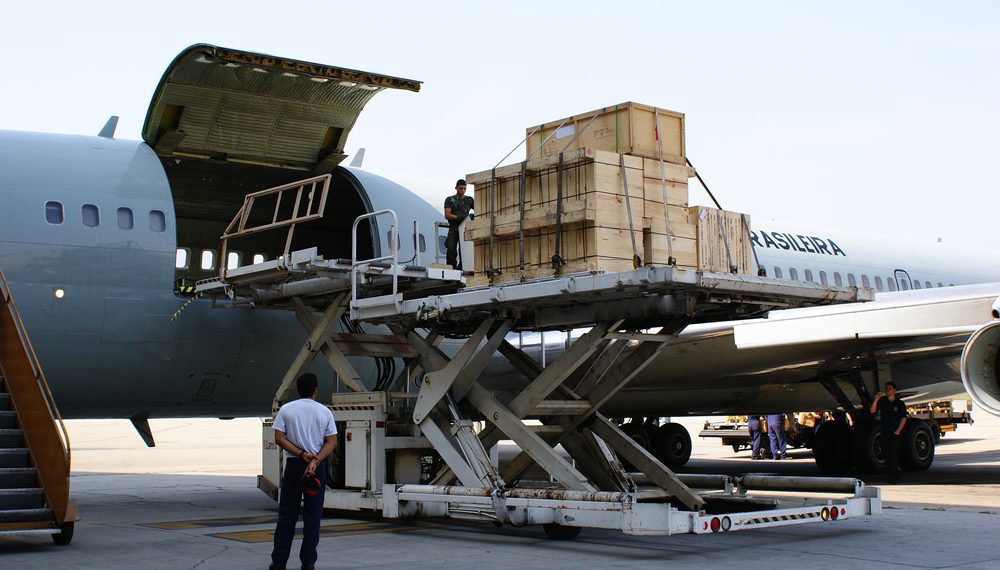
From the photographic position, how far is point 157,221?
38.1ft

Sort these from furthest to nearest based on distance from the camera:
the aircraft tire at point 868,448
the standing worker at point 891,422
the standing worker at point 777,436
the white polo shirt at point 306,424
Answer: the standing worker at point 777,436
the aircraft tire at point 868,448
the standing worker at point 891,422
the white polo shirt at point 306,424

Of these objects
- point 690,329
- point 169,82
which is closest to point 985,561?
point 690,329

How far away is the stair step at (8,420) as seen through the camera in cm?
926

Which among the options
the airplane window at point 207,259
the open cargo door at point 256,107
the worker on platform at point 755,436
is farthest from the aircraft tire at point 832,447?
the airplane window at point 207,259

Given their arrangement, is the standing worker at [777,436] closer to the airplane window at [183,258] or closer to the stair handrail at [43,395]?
the airplane window at [183,258]

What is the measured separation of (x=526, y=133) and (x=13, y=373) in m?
4.99

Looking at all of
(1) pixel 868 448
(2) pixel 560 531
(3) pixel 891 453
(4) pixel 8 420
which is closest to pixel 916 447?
(1) pixel 868 448

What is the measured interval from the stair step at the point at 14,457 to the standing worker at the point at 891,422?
1083 centimetres

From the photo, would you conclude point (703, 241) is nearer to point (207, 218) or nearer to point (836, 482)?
point (836, 482)

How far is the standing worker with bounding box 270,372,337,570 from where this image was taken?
23.6ft

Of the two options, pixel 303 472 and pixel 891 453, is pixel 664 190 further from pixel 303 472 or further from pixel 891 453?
pixel 891 453

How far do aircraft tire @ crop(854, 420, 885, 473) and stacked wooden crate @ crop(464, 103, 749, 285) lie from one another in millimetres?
8427

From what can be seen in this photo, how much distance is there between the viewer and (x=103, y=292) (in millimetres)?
11109

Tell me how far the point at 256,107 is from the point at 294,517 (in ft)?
21.1
